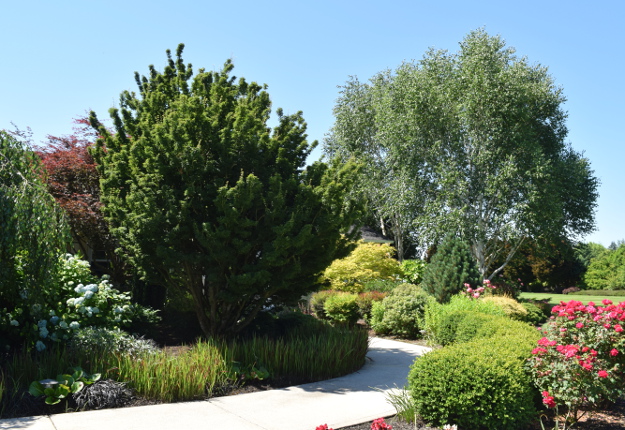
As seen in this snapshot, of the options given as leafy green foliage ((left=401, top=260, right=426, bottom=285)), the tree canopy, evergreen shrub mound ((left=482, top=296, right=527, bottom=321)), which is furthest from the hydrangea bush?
the tree canopy

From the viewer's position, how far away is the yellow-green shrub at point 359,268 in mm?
16219

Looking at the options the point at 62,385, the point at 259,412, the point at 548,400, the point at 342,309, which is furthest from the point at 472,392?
the point at 342,309

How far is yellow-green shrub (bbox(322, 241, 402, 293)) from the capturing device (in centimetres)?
1622

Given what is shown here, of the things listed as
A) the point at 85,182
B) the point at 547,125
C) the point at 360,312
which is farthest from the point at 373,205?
the point at 85,182

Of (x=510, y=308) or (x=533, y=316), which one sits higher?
(x=510, y=308)

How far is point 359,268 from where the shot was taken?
16469mm

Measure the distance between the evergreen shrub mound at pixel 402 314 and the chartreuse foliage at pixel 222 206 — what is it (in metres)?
3.70

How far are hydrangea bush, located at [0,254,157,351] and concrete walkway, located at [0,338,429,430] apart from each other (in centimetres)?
194

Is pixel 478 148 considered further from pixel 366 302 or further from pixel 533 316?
pixel 366 302

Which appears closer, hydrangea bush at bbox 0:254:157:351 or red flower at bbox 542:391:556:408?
red flower at bbox 542:391:556:408

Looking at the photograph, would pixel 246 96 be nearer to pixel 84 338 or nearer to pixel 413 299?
pixel 84 338

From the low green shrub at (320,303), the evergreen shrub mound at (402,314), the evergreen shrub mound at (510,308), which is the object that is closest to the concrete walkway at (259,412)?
the evergreen shrub mound at (402,314)

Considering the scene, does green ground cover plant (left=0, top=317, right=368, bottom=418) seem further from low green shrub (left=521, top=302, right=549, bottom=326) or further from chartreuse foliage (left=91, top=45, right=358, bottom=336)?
low green shrub (left=521, top=302, right=549, bottom=326)

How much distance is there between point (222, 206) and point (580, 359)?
14.6 feet
